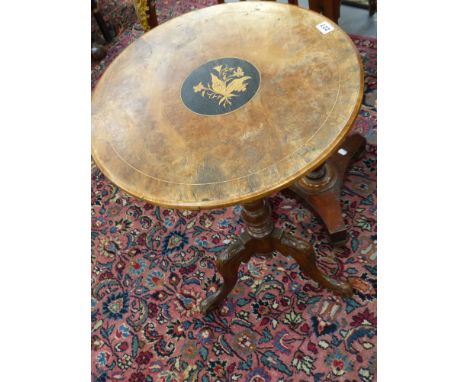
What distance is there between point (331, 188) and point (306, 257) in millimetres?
451

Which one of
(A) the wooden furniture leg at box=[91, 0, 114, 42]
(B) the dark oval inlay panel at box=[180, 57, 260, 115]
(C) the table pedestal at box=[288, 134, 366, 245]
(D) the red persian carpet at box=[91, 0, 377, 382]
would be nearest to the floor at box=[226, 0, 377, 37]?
(D) the red persian carpet at box=[91, 0, 377, 382]

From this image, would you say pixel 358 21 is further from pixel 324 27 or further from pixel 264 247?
pixel 264 247

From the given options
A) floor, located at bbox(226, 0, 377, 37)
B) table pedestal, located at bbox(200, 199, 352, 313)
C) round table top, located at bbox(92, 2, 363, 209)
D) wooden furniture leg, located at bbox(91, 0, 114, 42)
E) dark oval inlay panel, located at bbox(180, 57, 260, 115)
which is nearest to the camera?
round table top, located at bbox(92, 2, 363, 209)

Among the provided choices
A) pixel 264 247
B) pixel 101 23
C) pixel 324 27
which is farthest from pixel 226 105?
pixel 101 23

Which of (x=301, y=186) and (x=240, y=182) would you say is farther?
(x=301, y=186)

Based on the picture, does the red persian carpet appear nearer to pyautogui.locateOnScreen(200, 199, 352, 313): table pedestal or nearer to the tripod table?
pyautogui.locateOnScreen(200, 199, 352, 313): table pedestal

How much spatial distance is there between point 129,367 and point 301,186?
1.08 m

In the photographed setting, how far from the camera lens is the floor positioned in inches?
103

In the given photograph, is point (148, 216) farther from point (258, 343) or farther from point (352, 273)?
point (352, 273)

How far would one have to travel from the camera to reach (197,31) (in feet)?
4.97

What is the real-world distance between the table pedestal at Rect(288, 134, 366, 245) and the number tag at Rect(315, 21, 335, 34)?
24.9 inches

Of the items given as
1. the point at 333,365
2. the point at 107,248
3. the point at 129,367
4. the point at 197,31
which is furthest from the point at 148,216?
the point at 333,365

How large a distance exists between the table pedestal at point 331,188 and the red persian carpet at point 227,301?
106mm

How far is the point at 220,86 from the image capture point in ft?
4.25
